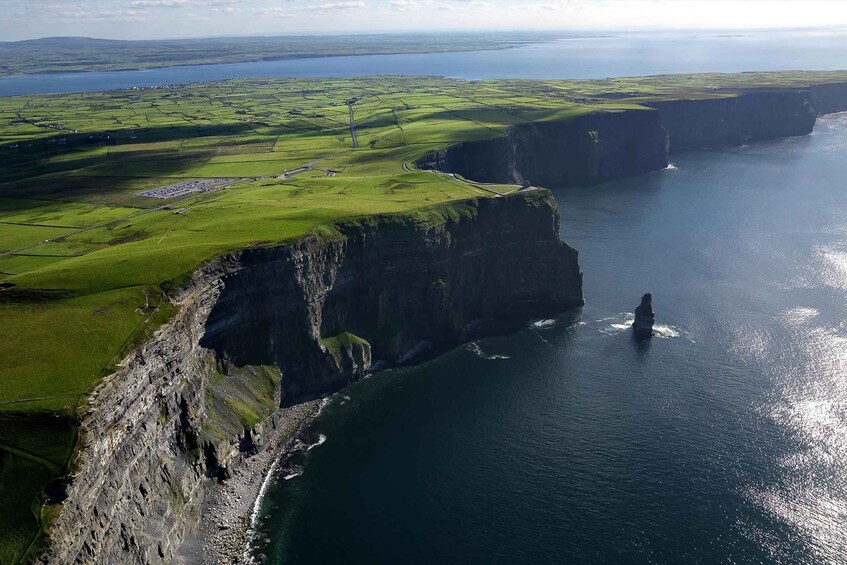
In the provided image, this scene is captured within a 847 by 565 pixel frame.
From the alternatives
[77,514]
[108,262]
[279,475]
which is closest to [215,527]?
[279,475]

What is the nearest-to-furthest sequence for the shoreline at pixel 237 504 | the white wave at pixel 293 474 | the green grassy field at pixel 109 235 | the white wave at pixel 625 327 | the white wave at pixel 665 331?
the green grassy field at pixel 109 235
the shoreline at pixel 237 504
the white wave at pixel 293 474
the white wave at pixel 665 331
the white wave at pixel 625 327

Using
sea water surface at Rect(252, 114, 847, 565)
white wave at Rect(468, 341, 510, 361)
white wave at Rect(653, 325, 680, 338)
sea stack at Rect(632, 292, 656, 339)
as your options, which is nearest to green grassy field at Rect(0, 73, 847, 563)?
sea water surface at Rect(252, 114, 847, 565)

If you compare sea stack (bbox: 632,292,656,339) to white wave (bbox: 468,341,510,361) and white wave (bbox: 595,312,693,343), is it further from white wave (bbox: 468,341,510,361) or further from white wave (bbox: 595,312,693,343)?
white wave (bbox: 468,341,510,361)

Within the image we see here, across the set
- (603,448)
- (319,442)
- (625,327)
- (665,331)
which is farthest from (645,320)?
(319,442)

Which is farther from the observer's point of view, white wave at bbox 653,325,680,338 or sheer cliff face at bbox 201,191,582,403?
white wave at bbox 653,325,680,338

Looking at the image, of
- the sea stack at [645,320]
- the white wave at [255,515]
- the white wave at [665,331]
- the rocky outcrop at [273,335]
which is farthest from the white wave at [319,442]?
the white wave at [665,331]

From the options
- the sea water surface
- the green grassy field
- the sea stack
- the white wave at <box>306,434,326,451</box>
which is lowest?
the white wave at <box>306,434,326,451</box>

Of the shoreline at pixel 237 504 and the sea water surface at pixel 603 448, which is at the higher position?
the sea water surface at pixel 603 448

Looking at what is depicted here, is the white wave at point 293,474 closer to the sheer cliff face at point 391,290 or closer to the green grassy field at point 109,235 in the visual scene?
the sheer cliff face at point 391,290
